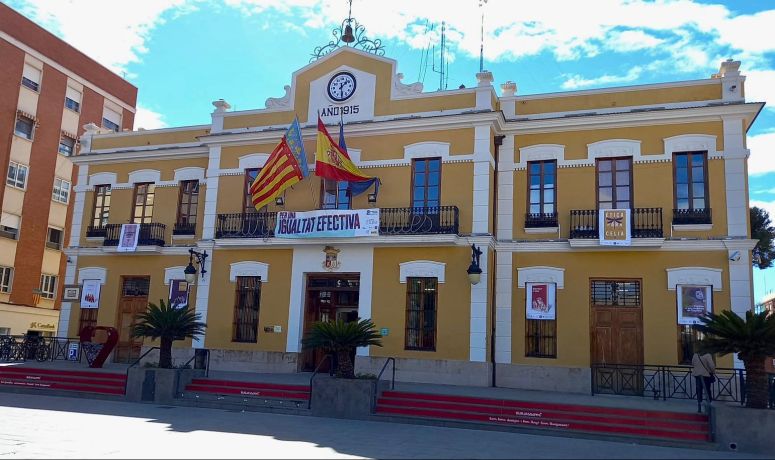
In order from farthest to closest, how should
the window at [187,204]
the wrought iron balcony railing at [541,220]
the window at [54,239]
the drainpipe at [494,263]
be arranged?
1. the window at [54,239]
2. the window at [187,204]
3. the wrought iron balcony railing at [541,220]
4. the drainpipe at [494,263]

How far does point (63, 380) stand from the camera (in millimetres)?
16781

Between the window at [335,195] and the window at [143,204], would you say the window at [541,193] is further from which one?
the window at [143,204]

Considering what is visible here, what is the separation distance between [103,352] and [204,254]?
4.08 metres

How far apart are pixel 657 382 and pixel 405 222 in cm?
760

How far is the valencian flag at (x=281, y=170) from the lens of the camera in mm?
18688

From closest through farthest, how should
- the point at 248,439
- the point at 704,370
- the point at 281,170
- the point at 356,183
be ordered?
the point at 248,439
the point at 704,370
the point at 281,170
the point at 356,183

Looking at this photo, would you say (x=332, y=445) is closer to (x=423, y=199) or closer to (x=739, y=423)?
(x=739, y=423)

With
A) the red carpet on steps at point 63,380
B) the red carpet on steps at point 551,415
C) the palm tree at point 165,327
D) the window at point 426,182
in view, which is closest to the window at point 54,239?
the red carpet on steps at point 63,380

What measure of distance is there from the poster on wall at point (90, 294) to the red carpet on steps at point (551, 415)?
42.2 feet

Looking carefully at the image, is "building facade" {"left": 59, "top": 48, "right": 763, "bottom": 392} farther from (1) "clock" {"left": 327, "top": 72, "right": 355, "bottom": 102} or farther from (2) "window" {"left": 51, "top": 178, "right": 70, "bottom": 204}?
(2) "window" {"left": 51, "top": 178, "right": 70, "bottom": 204}

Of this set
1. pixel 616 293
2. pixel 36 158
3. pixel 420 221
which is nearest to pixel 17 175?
pixel 36 158

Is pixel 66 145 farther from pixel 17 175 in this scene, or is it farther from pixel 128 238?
pixel 128 238

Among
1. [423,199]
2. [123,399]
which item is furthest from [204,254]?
[423,199]

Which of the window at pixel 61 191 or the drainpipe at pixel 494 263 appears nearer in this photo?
the drainpipe at pixel 494 263
